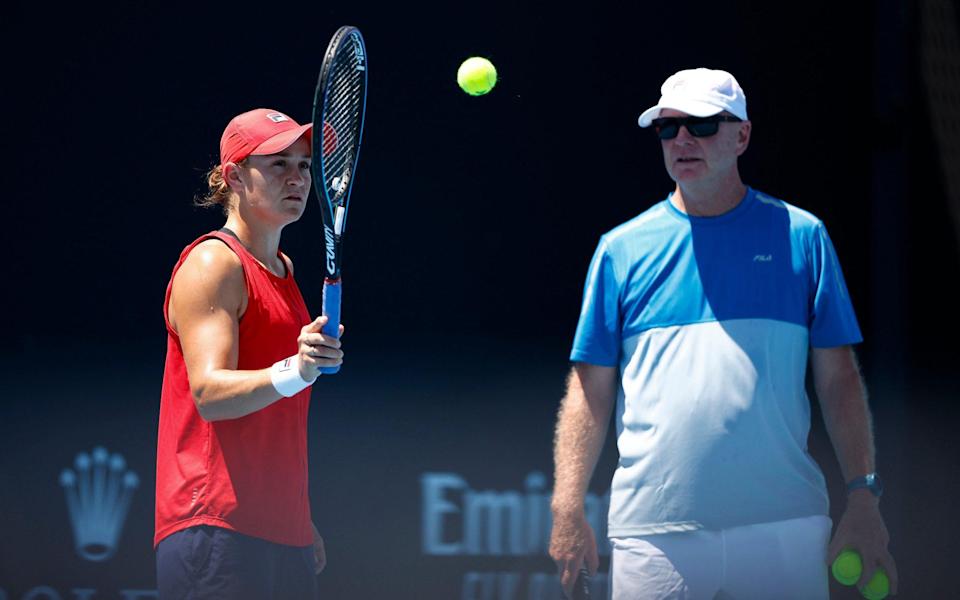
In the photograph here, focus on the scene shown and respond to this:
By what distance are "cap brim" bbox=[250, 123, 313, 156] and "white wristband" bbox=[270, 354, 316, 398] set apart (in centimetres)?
51

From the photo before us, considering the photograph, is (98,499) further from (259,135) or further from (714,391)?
(714,391)

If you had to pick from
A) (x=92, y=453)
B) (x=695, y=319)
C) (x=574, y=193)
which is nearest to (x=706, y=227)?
(x=695, y=319)

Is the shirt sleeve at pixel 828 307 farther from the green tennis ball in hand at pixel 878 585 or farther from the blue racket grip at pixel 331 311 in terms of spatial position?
the blue racket grip at pixel 331 311

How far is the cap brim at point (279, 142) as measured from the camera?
302 cm

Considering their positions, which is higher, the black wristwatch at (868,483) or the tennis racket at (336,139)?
the tennis racket at (336,139)

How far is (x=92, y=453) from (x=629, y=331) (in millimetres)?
1939

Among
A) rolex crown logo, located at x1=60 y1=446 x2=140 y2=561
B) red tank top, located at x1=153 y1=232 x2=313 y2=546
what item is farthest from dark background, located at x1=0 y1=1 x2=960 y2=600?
red tank top, located at x1=153 y1=232 x2=313 y2=546

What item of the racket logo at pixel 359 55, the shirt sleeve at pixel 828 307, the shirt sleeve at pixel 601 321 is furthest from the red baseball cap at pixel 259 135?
the shirt sleeve at pixel 828 307

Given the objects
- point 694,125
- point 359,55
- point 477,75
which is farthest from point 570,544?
point 477,75

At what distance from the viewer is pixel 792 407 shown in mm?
3039

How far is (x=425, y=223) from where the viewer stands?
428 centimetres

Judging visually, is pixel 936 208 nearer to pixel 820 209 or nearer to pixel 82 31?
pixel 820 209

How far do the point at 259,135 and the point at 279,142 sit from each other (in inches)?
2.2

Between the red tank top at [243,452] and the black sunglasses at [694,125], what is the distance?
35.9 inches
